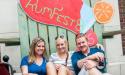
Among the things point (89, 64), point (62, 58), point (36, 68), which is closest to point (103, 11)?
point (62, 58)

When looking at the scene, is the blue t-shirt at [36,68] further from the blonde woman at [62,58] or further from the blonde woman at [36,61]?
the blonde woman at [62,58]

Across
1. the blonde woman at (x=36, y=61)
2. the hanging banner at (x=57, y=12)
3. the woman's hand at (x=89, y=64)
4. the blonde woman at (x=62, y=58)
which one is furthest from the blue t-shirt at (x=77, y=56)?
the hanging banner at (x=57, y=12)

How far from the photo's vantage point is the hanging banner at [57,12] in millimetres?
5180

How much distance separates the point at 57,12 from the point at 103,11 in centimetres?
65

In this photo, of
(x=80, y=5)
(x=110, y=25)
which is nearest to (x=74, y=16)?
(x=80, y=5)

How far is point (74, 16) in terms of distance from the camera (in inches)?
207

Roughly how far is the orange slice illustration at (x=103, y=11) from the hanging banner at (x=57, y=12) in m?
0.25

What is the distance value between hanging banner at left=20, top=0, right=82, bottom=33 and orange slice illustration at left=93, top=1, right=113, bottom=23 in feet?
0.82

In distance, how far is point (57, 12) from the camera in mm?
5238

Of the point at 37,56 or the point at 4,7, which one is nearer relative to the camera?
Result: the point at 37,56

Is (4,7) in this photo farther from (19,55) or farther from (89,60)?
(89,60)

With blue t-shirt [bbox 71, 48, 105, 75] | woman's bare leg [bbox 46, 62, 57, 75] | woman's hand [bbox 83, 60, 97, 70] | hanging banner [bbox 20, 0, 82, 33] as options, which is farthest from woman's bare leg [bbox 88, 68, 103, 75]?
hanging banner [bbox 20, 0, 82, 33]

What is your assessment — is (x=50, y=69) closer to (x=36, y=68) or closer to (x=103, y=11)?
(x=36, y=68)

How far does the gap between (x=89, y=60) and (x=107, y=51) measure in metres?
1.46
